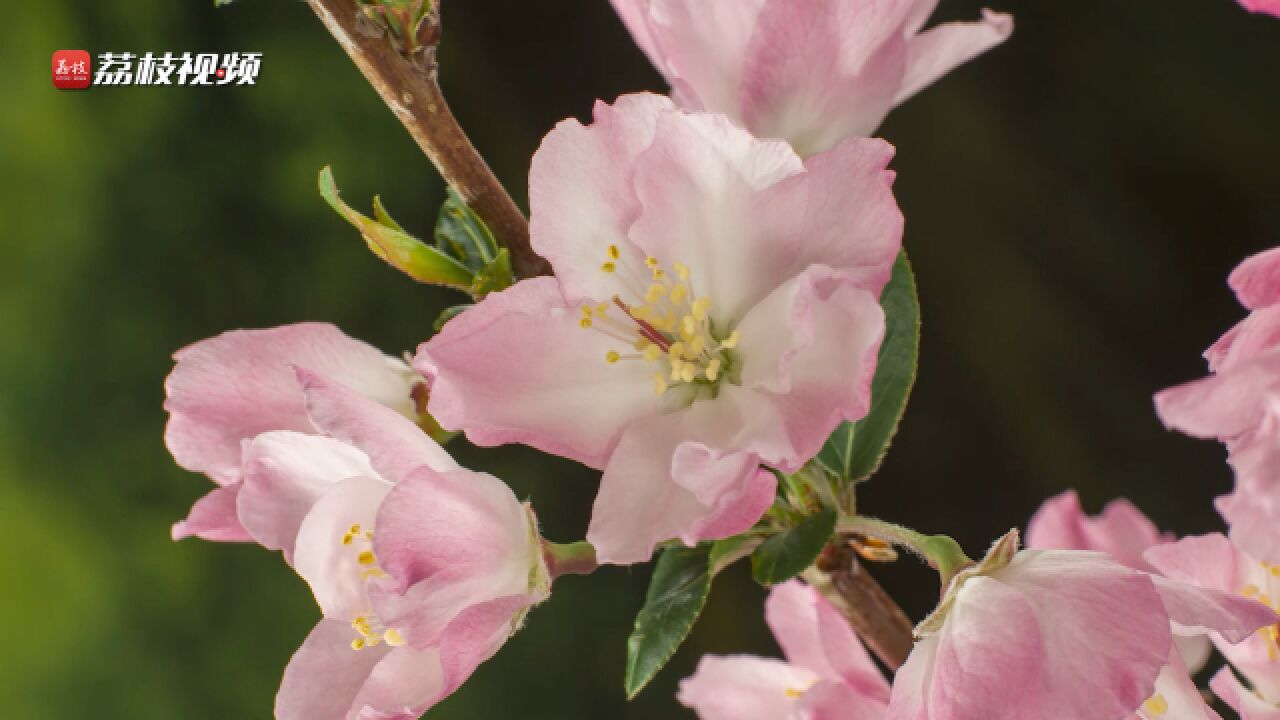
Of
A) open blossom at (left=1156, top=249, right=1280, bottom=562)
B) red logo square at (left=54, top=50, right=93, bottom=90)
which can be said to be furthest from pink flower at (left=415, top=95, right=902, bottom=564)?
red logo square at (left=54, top=50, right=93, bottom=90)

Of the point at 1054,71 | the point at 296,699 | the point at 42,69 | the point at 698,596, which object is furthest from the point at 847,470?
the point at 42,69

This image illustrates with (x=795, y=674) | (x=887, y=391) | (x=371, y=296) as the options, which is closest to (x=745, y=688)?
(x=795, y=674)

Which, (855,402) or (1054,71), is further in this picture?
(1054,71)

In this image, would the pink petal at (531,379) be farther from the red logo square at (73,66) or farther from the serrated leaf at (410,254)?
the red logo square at (73,66)

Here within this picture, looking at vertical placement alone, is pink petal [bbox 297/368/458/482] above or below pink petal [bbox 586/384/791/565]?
above

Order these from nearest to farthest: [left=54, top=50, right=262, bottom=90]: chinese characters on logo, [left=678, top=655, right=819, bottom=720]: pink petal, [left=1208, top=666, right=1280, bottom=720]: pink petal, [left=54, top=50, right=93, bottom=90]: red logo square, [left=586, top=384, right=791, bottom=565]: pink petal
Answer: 1. [left=586, top=384, right=791, bottom=565]: pink petal
2. [left=1208, top=666, right=1280, bottom=720]: pink petal
3. [left=678, top=655, right=819, bottom=720]: pink petal
4. [left=54, top=50, right=93, bottom=90]: red logo square
5. [left=54, top=50, right=262, bottom=90]: chinese characters on logo

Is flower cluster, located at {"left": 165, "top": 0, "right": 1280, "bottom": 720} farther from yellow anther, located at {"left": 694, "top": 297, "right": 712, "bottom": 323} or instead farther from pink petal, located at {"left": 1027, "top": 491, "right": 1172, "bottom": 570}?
pink petal, located at {"left": 1027, "top": 491, "right": 1172, "bottom": 570}

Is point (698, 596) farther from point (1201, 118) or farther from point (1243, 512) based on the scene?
point (1201, 118)

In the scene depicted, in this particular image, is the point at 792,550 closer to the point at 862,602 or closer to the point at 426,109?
the point at 862,602
